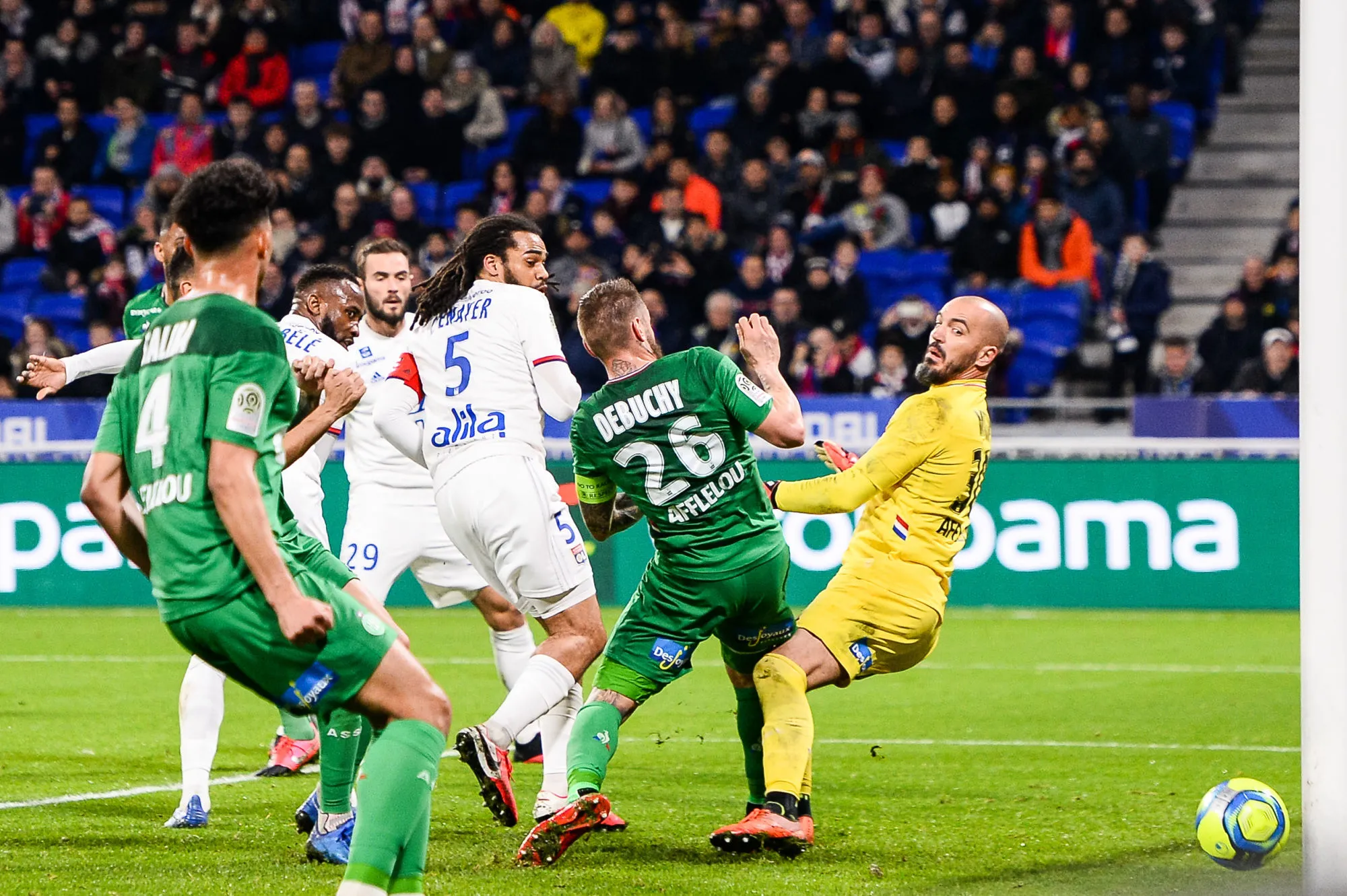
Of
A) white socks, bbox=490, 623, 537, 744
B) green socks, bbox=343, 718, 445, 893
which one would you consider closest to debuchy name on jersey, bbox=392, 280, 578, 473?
white socks, bbox=490, 623, 537, 744

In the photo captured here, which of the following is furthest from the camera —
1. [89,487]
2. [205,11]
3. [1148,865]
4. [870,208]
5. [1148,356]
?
[205,11]

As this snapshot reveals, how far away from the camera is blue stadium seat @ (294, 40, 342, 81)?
22.3 meters

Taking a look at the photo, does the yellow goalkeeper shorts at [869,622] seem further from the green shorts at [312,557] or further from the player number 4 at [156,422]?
the player number 4 at [156,422]

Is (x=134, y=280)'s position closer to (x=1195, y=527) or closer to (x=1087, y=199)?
(x=1087, y=199)

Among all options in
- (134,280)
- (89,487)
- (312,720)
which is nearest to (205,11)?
(134,280)

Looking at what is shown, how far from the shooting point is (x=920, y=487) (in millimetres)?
6324

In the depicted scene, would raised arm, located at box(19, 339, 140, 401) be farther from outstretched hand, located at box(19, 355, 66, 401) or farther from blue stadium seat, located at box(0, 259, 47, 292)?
blue stadium seat, located at box(0, 259, 47, 292)

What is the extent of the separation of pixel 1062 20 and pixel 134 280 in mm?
10368

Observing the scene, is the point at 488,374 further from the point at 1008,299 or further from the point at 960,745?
the point at 1008,299

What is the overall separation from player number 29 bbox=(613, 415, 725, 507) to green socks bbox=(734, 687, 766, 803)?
2.62 ft

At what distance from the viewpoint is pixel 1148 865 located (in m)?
5.75

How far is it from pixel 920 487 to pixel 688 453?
908 mm

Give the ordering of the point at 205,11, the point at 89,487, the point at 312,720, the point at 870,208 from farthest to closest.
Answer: the point at 205,11
the point at 870,208
the point at 312,720
the point at 89,487

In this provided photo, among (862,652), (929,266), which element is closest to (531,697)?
(862,652)
